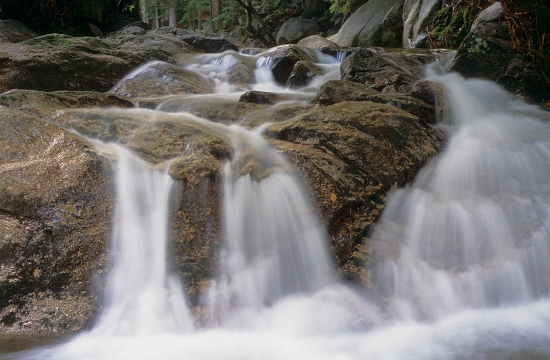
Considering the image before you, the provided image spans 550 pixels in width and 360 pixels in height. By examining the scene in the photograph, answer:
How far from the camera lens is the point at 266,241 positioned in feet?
10.8

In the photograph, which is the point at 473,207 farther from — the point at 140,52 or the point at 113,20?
the point at 113,20

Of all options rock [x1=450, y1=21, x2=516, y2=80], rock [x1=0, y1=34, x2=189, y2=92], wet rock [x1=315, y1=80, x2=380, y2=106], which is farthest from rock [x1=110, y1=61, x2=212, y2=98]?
rock [x1=450, y1=21, x2=516, y2=80]

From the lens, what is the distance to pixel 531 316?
2904 mm

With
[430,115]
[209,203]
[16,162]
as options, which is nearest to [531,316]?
[209,203]

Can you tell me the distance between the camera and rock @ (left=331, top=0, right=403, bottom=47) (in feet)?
42.0

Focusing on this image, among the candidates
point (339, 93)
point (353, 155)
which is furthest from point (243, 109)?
point (353, 155)

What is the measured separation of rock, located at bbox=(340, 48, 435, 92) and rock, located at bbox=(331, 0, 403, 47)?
5702 mm

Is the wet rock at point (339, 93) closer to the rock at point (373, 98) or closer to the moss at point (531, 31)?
the rock at point (373, 98)

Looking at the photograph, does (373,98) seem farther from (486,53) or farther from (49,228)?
Result: (49,228)

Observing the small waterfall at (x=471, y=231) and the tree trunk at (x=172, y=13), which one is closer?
the small waterfall at (x=471, y=231)

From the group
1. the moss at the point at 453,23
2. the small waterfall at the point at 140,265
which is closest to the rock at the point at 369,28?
the moss at the point at 453,23

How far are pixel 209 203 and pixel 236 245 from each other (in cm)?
40

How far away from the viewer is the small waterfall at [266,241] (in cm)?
307

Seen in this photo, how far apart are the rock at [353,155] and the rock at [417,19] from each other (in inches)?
260
